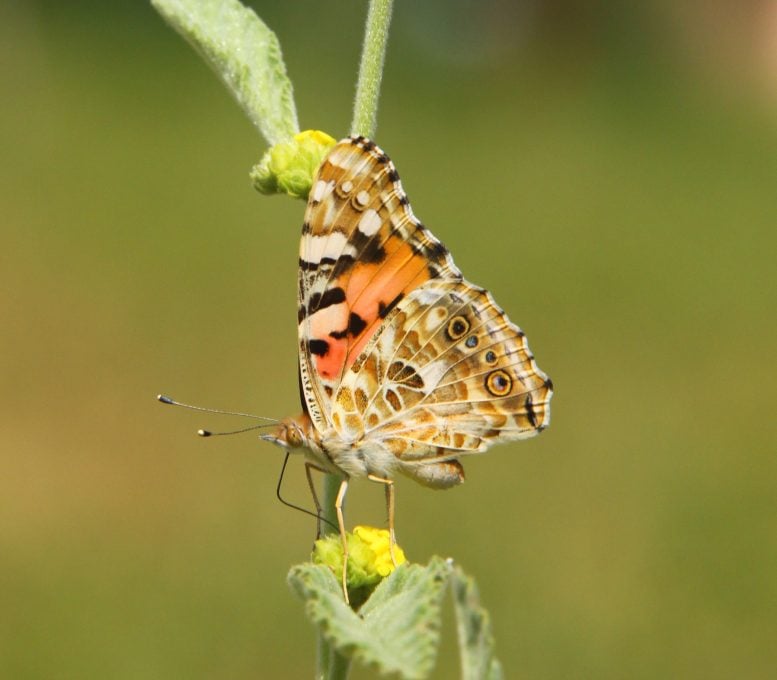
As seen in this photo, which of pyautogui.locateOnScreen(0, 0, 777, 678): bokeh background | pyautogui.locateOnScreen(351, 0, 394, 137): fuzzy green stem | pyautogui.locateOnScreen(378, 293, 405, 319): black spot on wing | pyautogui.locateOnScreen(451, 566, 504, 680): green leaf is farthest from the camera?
pyautogui.locateOnScreen(0, 0, 777, 678): bokeh background

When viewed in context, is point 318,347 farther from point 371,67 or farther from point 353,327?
point 371,67

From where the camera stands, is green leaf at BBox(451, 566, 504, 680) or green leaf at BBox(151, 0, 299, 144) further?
green leaf at BBox(151, 0, 299, 144)

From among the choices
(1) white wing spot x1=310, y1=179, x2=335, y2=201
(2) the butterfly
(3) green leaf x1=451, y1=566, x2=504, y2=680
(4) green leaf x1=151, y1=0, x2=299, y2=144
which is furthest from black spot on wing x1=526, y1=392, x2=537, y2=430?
(3) green leaf x1=451, y1=566, x2=504, y2=680

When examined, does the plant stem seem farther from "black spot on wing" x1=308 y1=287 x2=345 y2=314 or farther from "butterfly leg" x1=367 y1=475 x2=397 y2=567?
"butterfly leg" x1=367 y1=475 x2=397 y2=567

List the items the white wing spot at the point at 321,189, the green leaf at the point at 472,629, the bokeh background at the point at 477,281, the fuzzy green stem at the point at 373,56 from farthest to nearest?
the bokeh background at the point at 477,281 < the white wing spot at the point at 321,189 < the fuzzy green stem at the point at 373,56 < the green leaf at the point at 472,629

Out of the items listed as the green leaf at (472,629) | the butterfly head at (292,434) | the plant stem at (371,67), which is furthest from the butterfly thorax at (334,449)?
the green leaf at (472,629)

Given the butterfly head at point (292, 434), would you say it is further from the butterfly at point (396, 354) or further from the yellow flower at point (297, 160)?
the yellow flower at point (297, 160)
